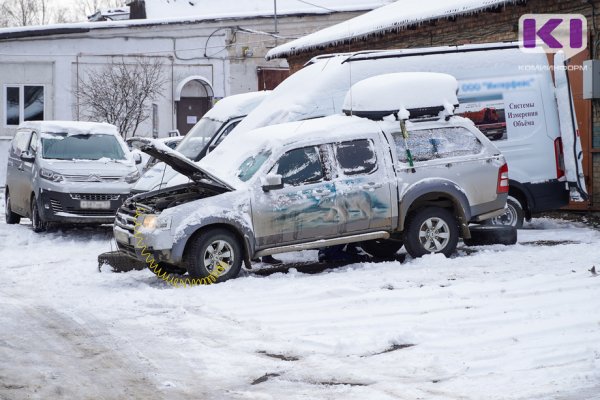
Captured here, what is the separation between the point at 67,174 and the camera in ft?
56.1

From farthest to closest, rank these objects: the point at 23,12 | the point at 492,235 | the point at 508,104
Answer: the point at 23,12, the point at 508,104, the point at 492,235

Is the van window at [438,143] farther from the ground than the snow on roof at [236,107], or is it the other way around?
the snow on roof at [236,107]

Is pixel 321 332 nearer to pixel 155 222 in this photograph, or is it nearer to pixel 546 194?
pixel 155 222

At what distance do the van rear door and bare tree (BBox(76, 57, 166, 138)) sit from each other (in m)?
20.8

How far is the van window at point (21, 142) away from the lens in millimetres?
18844

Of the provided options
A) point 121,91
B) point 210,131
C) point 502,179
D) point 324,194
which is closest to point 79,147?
point 210,131

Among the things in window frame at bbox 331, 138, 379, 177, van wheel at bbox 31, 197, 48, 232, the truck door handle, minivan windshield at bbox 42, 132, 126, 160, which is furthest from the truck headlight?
minivan windshield at bbox 42, 132, 126, 160

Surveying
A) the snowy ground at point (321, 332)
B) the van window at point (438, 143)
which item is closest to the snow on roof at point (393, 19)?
the van window at point (438, 143)

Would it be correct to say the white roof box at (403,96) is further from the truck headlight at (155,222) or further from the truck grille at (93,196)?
the truck grille at (93,196)

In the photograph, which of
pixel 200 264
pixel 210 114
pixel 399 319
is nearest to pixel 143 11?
pixel 210 114

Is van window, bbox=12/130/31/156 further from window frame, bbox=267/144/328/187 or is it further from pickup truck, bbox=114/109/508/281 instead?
window frame, bbox=267/144/328/187

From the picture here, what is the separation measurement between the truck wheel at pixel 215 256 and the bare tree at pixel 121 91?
2245cm

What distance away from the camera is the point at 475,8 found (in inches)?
720

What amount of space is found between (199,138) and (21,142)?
4039 millimetres
